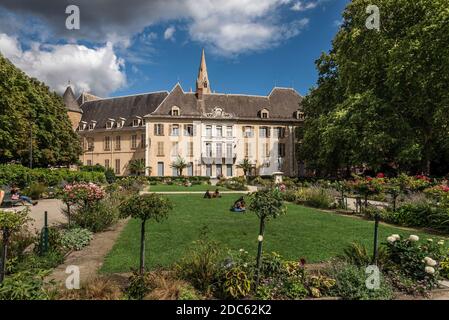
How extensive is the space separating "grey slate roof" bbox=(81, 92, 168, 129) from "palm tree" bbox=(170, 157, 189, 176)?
10215 millimetres

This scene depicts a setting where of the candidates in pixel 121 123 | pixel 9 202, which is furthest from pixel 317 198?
pixel 121 123

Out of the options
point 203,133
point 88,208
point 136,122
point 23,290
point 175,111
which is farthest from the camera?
Answer: point 136,122

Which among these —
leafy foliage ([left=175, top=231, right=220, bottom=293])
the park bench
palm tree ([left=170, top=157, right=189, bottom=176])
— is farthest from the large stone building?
leafy foliage ([left=175, top=231, right=220, bottom=293])

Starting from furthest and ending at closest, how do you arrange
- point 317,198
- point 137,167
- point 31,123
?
point 137,167, point 31,123, point 317,198

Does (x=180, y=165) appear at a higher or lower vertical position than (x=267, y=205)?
higher

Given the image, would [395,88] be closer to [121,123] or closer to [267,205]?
[267,205]

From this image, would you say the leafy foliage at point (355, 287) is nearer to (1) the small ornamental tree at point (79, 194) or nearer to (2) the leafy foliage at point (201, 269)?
(2) the leafy foliage at point (201, 269)

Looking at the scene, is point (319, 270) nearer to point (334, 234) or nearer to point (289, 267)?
point (289, 267)

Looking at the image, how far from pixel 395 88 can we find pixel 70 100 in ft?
166

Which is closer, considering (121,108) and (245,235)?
(245,235)

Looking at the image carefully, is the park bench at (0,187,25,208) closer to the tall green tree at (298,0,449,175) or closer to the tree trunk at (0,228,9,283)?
the tree trunk at (0,228,9,283)

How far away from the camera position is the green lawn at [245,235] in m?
7.16

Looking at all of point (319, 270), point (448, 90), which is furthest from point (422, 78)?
point (319, 270)

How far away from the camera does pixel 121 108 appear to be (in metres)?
51.0
